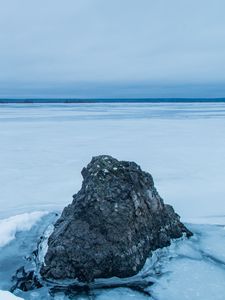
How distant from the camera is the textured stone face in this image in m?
3.38

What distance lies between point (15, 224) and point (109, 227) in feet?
4.74

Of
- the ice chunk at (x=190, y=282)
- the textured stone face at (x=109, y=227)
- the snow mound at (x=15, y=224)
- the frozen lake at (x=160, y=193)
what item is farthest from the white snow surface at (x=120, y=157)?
the ice chunk at (x=190, y=282)

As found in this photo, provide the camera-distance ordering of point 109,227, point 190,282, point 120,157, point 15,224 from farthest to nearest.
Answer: point 120,157 < point 15,224 < point 109,227 < point 190,282

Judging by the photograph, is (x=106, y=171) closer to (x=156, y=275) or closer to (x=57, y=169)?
(x=156, y=275)

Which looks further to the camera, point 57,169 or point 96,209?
point 57,169

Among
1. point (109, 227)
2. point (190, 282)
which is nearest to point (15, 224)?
point (109, 227)

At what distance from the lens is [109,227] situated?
3.58 metres

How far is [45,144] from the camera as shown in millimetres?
12844

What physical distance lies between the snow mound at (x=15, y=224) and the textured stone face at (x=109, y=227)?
0.63m

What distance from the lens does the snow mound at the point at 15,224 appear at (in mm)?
4227

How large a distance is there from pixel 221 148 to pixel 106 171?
324 inches

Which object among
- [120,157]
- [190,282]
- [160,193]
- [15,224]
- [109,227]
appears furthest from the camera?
[120,157]

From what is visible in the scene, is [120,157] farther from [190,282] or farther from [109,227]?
A: [190,282]

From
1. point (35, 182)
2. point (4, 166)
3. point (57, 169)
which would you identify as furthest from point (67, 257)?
point (4, 166)
